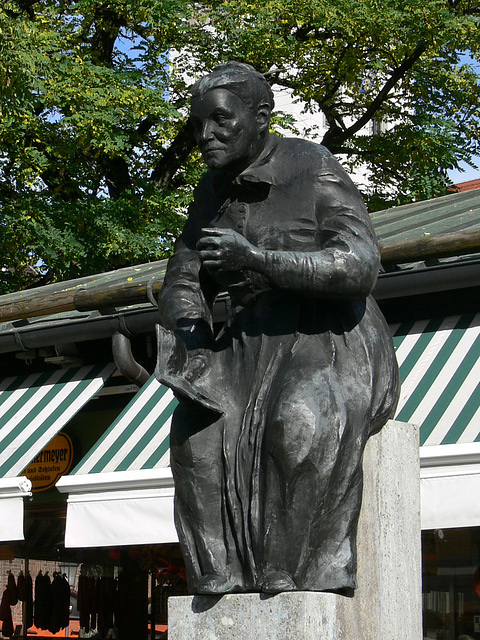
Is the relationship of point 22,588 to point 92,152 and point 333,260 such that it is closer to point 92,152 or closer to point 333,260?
point 92,152

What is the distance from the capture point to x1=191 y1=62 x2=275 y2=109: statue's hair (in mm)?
3324

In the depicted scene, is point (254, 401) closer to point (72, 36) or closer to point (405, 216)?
point (405, 216)

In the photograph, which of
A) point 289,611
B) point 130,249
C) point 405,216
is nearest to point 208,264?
point 289,611

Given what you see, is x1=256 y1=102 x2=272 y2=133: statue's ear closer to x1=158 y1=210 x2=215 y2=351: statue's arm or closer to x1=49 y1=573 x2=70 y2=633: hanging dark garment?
x1=158 y1=210 x2=215 y2=351: statue's arm

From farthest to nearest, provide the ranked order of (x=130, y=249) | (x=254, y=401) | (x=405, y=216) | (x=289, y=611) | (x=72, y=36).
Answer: (x=72, y=36) < (x=130, y=249) < (x=405, y=216) < (x=254, y=401) < (x=289, y=611)

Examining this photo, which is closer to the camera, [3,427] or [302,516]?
[302,516]

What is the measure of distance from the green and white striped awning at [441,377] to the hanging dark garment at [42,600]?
654cm

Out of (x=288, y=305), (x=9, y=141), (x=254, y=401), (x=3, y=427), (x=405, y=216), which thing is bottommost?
(x=254, y=401)

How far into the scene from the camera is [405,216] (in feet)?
34.7

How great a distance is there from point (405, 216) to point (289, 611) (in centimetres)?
790

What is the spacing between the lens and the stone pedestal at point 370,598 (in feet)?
9.89

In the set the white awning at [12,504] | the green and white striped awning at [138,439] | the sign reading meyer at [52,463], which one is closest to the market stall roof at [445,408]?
the green and white striped awning at [138,439]

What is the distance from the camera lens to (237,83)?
3.33 metres

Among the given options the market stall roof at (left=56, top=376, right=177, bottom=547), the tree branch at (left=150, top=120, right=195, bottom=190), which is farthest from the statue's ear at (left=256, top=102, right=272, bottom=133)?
the tree branch at (left=150, top=120, right=195, bottom=190)
